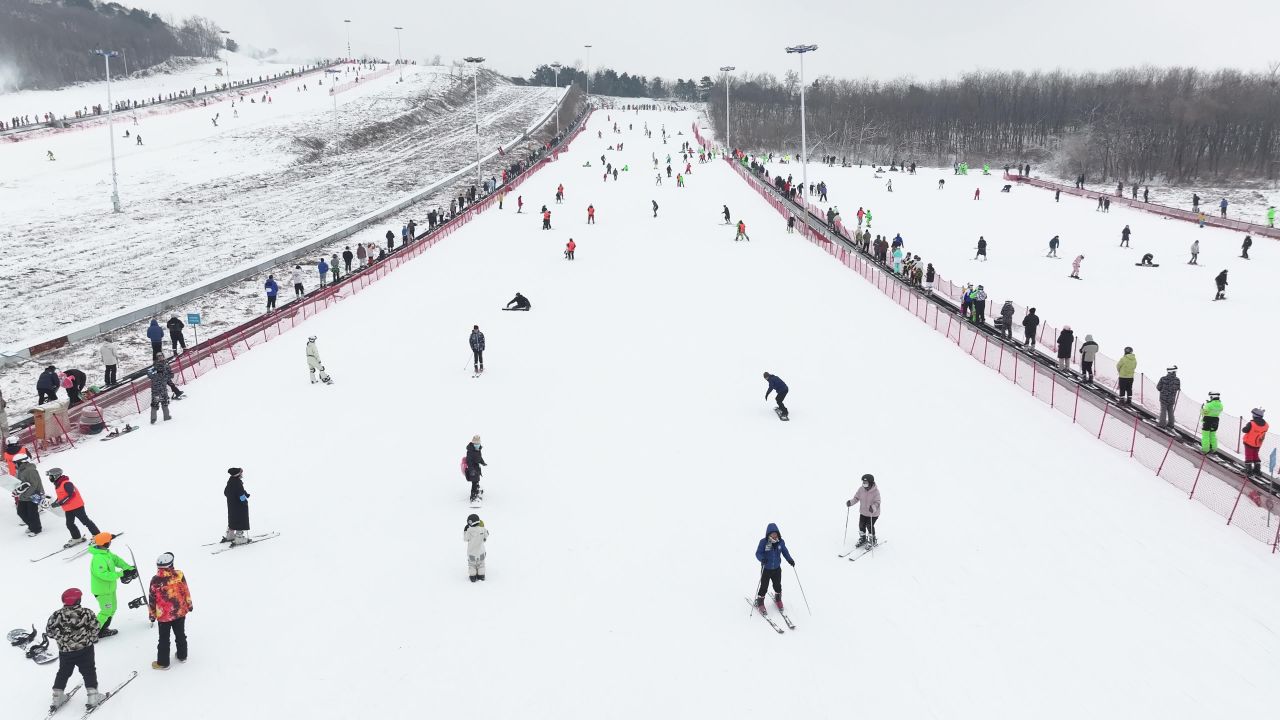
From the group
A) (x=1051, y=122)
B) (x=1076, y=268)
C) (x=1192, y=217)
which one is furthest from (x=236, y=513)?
(x=1051, y=122)

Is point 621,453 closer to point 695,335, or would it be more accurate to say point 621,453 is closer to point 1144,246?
point 695,335

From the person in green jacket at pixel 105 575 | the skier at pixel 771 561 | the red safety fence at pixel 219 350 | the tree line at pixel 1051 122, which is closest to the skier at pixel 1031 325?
the skier at pixel 771 561

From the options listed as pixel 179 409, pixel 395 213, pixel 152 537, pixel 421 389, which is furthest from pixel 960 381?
pixel 395 213

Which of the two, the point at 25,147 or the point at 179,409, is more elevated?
the point at 25,147

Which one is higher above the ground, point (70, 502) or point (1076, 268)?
point (1076, 268)

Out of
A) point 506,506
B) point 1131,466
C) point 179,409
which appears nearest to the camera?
point 506,506

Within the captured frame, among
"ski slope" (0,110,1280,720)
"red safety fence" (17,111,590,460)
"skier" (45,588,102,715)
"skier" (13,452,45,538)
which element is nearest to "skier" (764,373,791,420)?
"ski slope" (0,110,1280,720)

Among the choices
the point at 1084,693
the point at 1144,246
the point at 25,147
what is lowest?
the point at 1084,693

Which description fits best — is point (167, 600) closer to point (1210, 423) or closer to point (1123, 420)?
point (1210, 423)
